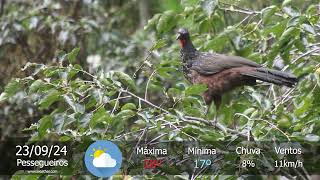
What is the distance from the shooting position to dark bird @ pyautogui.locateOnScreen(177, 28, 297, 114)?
2.80 m

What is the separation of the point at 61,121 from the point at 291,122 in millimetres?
936

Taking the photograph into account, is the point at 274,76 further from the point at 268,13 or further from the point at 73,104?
the point at 73,104

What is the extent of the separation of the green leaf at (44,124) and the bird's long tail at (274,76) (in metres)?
0.93

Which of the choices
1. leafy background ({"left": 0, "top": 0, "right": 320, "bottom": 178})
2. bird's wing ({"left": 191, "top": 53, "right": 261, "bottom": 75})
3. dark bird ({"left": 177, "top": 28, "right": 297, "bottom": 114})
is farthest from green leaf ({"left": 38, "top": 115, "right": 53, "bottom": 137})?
bird's wing ({"left": 191, "top": 53, "right": 261, "bottom": 75})

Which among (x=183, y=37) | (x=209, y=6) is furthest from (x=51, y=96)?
(x=183, y=37)

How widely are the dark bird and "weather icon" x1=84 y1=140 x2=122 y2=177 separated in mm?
721

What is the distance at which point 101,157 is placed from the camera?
7.50 feet

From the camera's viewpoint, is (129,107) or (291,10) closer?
(129,107)

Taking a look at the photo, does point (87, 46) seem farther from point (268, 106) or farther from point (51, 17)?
point (268, 106)

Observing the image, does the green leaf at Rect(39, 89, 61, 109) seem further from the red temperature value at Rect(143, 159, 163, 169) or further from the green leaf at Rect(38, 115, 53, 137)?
the red temperature value at Rect(143, 159, 163, 169)

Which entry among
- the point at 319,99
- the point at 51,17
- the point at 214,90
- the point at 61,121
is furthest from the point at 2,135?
the point at 319,99

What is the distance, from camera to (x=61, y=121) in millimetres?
2336

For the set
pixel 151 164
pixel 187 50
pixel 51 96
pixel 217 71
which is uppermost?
pixel 187 50

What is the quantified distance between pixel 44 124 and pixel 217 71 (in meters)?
1.04
